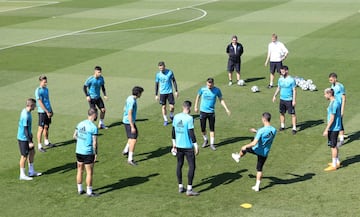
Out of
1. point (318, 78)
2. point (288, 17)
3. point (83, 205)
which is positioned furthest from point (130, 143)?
point (288, 17)

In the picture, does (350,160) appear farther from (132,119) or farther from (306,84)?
(306,84)

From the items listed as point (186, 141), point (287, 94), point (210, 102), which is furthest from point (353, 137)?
point (186, 141)

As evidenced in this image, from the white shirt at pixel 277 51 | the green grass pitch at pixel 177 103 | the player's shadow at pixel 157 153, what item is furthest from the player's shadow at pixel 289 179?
the white shirt at pixel 277 51

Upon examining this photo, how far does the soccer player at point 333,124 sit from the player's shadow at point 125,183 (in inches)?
185

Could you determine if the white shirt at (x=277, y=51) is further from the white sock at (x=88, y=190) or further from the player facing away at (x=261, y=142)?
the white sock at (x=88, y=190)

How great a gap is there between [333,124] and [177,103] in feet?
27.8

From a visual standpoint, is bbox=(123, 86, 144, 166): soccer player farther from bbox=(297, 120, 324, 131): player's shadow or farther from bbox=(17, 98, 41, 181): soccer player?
bbox=(297, 120, 324, 131): player's shadow

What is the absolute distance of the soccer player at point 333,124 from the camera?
16922mm

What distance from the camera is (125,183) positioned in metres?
16.6

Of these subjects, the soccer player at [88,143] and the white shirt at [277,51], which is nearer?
the soccer player at [88,143]

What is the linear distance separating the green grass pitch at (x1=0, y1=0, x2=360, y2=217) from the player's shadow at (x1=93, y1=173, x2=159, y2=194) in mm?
26

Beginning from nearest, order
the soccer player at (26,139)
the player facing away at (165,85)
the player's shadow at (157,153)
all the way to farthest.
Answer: the soccer player at (26,139)
the player's shadow at (157,153)
the player facing away at (165,85)

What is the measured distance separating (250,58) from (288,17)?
14.7 m

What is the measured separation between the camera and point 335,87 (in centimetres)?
1909
